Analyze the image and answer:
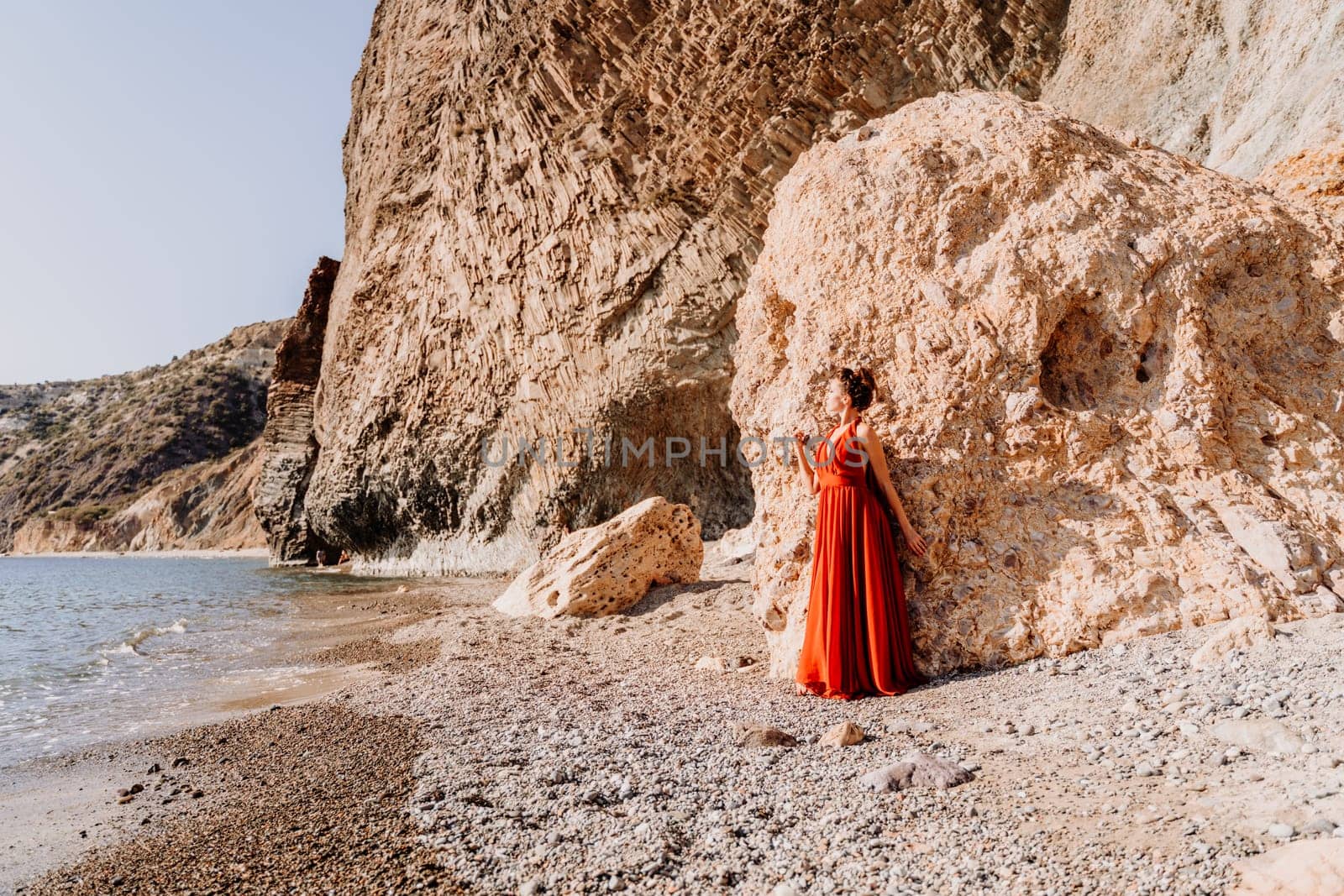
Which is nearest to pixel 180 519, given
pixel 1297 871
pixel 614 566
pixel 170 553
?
pixel 170 553

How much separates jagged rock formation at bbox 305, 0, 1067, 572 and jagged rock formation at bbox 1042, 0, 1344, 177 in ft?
3.49

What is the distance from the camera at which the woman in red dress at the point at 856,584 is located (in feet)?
13.8

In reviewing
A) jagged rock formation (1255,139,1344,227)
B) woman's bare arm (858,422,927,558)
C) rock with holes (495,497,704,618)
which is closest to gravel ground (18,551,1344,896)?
woman's bare arm (858,422,927,558)

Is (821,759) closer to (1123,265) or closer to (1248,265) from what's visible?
(1123,265)

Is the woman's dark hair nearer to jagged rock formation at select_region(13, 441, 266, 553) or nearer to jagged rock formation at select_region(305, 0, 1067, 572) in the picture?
jagged rock formation at select_region(305, 0, 1067, 572)

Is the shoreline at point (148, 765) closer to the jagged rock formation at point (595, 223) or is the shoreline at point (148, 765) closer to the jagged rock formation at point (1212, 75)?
the jagged rock formation at point (595, 223)

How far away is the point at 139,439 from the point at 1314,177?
212 ft

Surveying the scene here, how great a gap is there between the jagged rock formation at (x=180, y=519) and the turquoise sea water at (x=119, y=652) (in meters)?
27.8

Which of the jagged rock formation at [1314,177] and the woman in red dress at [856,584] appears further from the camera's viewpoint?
the jagged rock formation at [1314,177]

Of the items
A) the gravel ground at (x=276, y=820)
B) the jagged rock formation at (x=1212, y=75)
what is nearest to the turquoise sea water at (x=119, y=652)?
the gravel ground at (x=276, y=820)

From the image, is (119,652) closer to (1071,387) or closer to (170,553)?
(1071,387)

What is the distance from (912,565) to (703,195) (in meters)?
13.3

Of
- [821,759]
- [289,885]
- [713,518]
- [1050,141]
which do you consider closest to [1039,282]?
[1050,141]

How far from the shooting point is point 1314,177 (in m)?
6.53
